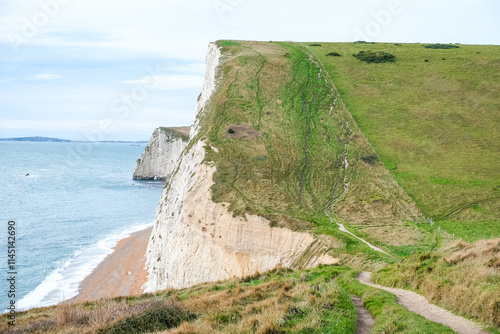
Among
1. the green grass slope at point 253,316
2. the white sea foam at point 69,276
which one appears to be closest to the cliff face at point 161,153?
the white sea foam at point 69,276

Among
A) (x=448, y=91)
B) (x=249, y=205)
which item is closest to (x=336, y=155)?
(x=249, y=205)

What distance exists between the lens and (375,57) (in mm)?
74750

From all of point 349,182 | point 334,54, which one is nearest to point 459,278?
point 349,182

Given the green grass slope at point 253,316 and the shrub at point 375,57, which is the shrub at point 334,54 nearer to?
the shrub at point 375,57

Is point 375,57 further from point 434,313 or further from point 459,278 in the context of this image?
point 434,313

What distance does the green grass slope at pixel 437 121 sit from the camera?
123ft

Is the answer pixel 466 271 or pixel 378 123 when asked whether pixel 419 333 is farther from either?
pixel 378 123

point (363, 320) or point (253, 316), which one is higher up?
point (253, 316)

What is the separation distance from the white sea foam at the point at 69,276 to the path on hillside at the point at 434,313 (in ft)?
95.5

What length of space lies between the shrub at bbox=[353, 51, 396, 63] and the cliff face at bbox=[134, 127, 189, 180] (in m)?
56.1

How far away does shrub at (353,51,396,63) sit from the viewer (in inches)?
2916

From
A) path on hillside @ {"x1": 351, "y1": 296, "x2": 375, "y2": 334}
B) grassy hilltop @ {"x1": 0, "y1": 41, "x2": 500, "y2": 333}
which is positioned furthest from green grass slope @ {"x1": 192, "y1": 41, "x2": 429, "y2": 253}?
path on hillside @ {"x1": 351, "y1": 296, "x2": 375, "y2": 334}

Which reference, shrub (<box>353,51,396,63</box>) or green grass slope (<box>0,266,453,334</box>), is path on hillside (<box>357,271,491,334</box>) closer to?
green grass slope (<box>0,266,453,334</box>)

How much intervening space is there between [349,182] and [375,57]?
41.6 metres
